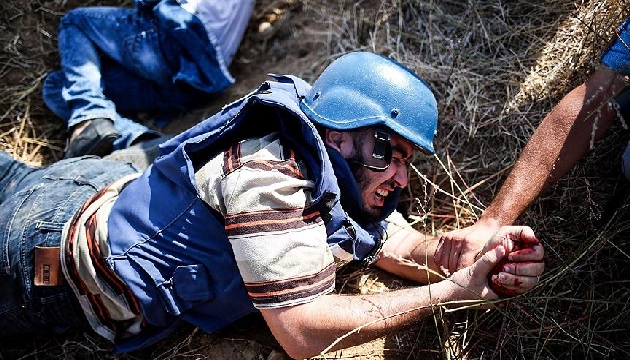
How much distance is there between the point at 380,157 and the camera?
→ 93.8 inches

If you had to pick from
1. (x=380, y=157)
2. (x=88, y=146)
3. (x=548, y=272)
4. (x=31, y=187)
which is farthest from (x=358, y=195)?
(x=88, y=146)

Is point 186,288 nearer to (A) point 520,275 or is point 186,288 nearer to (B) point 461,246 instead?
(B) point 461,246

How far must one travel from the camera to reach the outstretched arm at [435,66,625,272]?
257 centimetres

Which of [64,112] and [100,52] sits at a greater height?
[100,52]

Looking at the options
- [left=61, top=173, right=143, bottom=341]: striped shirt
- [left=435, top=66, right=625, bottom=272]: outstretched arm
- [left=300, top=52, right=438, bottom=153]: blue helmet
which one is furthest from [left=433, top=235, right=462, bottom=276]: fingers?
[left=61, top=173, right=143, bottom=341]: striped shirt

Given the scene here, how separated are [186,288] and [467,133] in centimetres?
153

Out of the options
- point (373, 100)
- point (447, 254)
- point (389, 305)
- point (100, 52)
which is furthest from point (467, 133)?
point (100, 52)

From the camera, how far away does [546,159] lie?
2.61 m

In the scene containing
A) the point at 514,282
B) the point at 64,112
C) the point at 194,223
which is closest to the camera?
the point at 514,282

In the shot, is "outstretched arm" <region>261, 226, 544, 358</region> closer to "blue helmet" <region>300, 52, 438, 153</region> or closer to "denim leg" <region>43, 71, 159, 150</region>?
"blue helmet" <region>300, 52, 438, 153</region>

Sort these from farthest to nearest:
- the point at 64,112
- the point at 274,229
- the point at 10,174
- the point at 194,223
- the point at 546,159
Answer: the point at 64,112 → the point at 10,174 → the point at 546,159 → the point at 194,223 → the point at 274,229

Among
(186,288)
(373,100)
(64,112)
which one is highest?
(373,100)

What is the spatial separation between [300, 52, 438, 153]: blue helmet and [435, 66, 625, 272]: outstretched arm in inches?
15.5

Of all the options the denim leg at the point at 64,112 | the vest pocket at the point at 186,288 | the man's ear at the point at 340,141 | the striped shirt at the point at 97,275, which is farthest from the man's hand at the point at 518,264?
the denim leg at the point at 64,112
